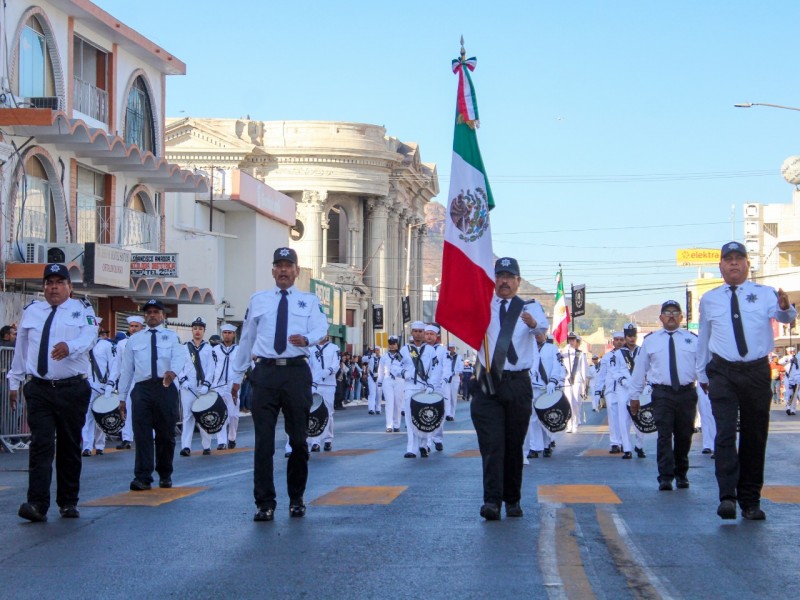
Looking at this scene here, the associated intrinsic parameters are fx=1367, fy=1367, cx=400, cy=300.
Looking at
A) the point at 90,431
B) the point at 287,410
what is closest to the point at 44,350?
the point at 287,410

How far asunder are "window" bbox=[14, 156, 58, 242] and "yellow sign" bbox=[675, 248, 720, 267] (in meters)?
104

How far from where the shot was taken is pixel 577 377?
28.9m

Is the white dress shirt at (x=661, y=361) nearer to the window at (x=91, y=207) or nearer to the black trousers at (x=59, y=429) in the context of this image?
the black trousers at (x=59, y=429)

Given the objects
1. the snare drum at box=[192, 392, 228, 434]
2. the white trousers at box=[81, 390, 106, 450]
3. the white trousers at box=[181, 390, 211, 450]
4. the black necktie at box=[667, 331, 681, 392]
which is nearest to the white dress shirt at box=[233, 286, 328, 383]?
the black necktie at box=[667, 331, 681, 392]

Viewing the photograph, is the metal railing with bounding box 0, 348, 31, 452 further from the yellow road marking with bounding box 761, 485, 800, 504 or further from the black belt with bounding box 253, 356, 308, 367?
the yellow road marking with bounding box 761, 485, 800, 504

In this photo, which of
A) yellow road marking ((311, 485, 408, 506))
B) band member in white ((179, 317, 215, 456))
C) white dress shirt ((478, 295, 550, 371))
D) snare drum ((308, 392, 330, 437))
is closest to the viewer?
white dress shirt ((478, 295, 550, 371))

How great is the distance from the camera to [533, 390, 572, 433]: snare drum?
18812 mm

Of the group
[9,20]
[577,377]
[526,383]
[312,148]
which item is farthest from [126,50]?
[312,148]

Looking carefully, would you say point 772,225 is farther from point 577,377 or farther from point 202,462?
point 202,462

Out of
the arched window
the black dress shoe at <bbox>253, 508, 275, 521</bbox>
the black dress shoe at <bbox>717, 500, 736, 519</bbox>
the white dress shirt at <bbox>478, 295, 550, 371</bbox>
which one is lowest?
the black dress shoe at <bbox>253, 508, 275, 521</bbox>

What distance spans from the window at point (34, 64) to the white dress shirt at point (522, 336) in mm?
23504

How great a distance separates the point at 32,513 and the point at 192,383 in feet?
36.4

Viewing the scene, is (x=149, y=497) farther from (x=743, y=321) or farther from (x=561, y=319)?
(x=561, y=319)

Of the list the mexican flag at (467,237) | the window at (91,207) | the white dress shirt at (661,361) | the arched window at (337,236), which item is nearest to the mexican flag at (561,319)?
the window at (91,207)
